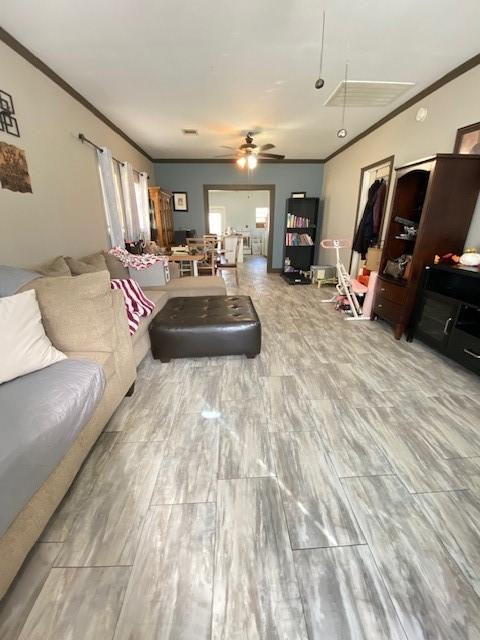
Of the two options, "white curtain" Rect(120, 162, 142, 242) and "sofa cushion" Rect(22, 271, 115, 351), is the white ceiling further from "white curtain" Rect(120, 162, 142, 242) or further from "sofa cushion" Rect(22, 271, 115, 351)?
"sofa cushion" Rect(22, 271, 115, 351)

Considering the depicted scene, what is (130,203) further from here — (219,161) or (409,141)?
(409,141)

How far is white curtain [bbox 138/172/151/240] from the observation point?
4.62 m

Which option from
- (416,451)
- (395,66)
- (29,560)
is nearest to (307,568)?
(416,451)

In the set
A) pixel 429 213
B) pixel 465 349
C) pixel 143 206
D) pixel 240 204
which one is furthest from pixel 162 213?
pixel 240 204

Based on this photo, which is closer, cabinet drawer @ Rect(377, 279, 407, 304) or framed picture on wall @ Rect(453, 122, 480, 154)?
framed picture on wall @ Rect(453, 122, 480, 154)

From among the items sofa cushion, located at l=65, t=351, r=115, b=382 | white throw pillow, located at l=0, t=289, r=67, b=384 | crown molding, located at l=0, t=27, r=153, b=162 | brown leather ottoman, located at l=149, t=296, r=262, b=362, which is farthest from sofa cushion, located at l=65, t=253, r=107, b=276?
crown molding, located at l=0, t=27, r=153, b=162

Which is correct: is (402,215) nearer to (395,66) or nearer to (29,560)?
(395,66)

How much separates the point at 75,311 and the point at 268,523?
54.9 inches

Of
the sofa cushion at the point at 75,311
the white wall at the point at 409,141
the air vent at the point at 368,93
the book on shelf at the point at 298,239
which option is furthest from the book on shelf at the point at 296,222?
the sofa cushion at the point at 75,311

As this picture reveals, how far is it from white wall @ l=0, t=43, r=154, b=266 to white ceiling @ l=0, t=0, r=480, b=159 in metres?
0.23

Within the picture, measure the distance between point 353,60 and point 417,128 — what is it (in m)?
1.25

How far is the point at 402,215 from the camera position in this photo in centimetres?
302

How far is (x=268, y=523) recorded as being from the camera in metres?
1.09

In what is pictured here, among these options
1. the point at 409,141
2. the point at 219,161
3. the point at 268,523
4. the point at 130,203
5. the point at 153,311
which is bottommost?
the point at 268,523
